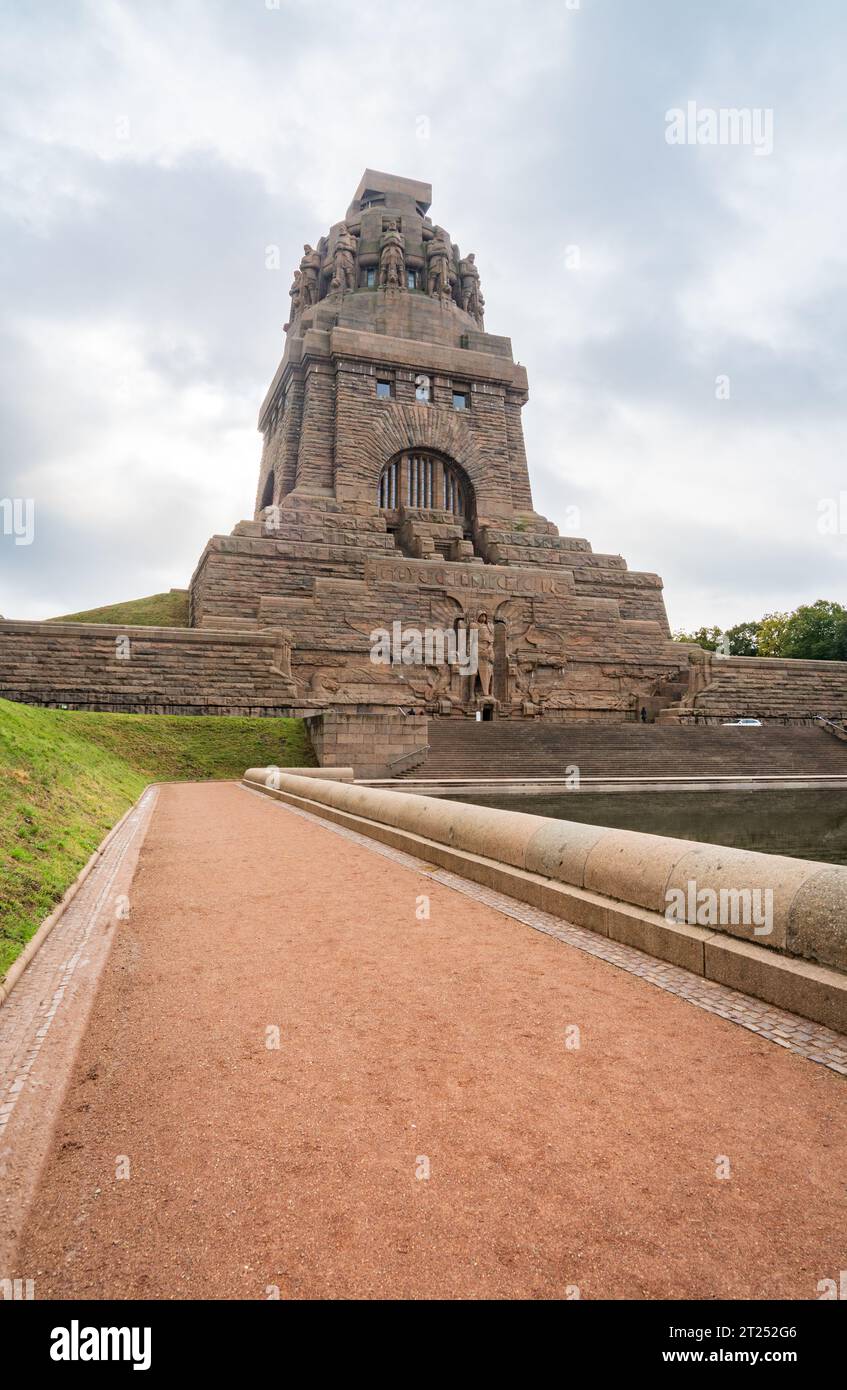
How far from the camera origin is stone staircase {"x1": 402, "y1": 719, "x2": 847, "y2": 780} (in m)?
21.6

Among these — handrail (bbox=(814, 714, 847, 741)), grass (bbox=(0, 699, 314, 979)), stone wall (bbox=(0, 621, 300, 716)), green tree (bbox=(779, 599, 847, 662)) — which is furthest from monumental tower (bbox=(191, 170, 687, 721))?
green tree (bbox=(779, 599, 847, 662))

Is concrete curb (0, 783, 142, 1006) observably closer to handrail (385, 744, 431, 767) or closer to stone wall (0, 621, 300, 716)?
handrail (385, 744, 431, 767)

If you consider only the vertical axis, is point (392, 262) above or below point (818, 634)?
above

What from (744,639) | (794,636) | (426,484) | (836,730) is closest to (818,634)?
Answer: (794,636)

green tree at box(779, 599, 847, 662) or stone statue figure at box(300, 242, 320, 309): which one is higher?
stone statue figure at box(300, 242, 320, 309)

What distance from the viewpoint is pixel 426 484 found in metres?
40.5

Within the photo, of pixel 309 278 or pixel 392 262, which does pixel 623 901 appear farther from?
pixel 309 278

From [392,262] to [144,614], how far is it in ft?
81.8

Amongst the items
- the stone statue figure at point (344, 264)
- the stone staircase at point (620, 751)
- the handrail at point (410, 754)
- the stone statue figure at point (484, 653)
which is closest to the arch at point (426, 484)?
the stone statue figure at point (484, 653)

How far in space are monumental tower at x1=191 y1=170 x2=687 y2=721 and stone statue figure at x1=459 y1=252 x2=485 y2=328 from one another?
0.44ft

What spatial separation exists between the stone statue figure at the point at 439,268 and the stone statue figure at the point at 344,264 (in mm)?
4683

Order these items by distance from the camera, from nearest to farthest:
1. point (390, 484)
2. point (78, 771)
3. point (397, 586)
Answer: point (78, 771) < point (397, 586) < point (390, 484)
